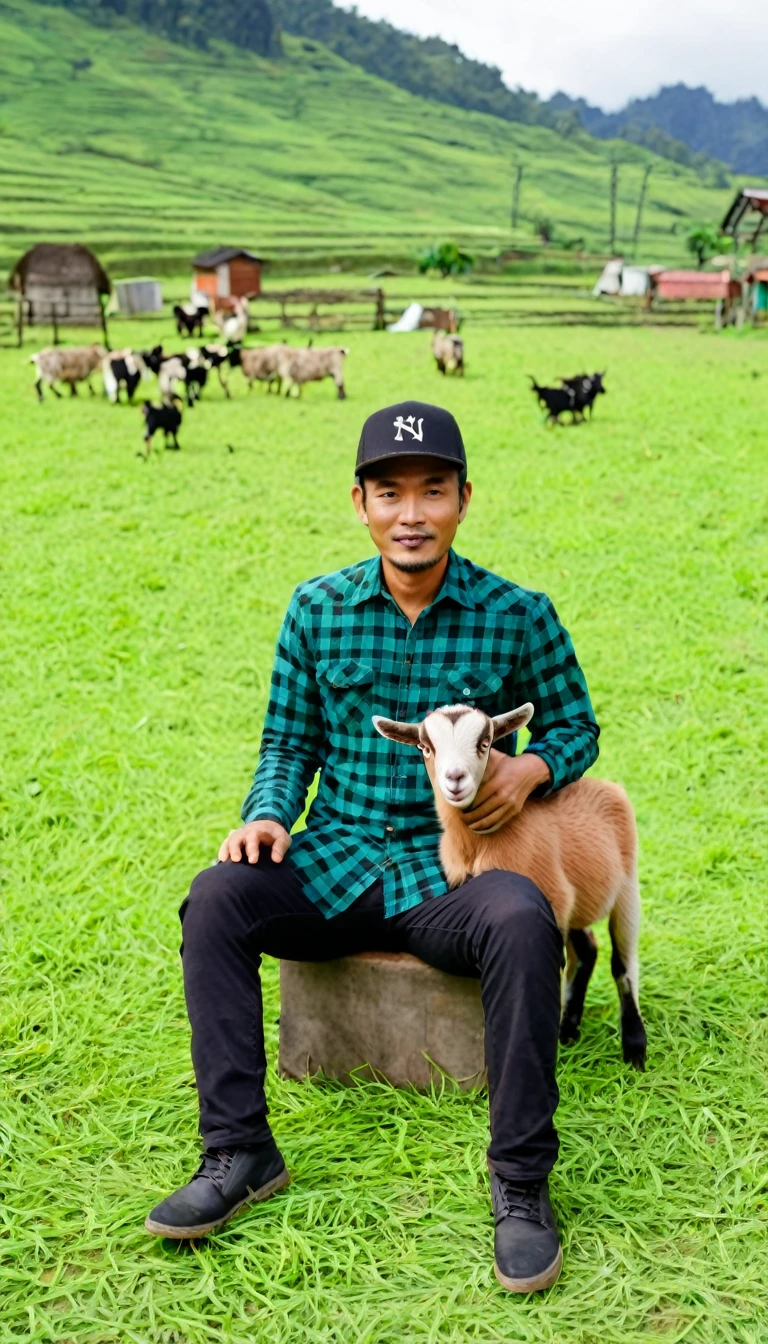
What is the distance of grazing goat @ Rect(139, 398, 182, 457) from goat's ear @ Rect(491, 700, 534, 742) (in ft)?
39.8

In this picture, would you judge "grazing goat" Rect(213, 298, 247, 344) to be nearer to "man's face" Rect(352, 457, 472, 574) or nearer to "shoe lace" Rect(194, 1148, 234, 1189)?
"man's face" Rect(352, 457, 472, 574)

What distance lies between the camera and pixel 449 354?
21781mm

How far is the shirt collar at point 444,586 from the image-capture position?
3.75 m

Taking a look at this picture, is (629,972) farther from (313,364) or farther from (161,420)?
(313,364)

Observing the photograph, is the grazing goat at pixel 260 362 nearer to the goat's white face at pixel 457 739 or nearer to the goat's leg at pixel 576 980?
the goat's leg at pixel 576 980

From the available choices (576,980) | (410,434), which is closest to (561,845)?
(576,980)

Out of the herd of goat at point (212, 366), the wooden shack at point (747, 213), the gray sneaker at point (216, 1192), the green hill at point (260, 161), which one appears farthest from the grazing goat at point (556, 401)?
the green hill at point (260, 161)

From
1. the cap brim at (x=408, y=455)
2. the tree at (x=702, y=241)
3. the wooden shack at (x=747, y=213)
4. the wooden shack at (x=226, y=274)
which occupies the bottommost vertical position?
the cap brim at (x=408, y=455)

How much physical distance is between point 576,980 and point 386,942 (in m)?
0.91

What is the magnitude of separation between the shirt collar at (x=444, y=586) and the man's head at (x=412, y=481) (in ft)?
0.37

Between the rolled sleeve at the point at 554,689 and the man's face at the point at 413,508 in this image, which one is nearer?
the man's face at the point at 413,508

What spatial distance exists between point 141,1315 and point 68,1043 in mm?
1560

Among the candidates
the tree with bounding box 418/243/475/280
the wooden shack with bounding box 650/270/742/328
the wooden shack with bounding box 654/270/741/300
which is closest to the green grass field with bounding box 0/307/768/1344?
the wooden shack with bounding box 650/270/742/328

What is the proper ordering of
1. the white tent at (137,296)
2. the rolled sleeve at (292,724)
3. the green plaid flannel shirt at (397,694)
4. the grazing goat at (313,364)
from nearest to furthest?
the green plaid flannel shirt at (397,694) < the rolled sleeve at (292,724) < the grazing goat at (313,364) < the white tent at (137,296)
